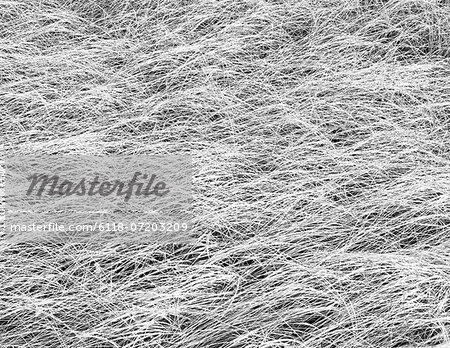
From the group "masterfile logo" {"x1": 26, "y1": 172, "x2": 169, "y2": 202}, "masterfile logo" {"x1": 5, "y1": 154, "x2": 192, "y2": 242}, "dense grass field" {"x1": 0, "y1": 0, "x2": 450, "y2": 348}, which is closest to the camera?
"dense grass field" {"x1": 0, "y1": 0, "x2": 450, "y2": 348}

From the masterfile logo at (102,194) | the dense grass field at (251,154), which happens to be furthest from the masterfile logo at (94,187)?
the dense grass field at (251,154)

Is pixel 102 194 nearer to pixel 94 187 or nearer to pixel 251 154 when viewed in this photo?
pixel 94 187

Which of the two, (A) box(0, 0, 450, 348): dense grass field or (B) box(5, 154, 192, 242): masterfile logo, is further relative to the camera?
(B) box(5, 154, 192, 242): masterfile logo

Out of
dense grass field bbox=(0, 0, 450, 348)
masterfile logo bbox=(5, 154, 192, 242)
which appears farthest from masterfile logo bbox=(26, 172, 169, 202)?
dense grass field bbox=(0, 0, 450, 348)

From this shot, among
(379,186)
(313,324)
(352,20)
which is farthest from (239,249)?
(352,20)

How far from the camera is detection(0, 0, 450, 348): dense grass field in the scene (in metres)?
2.44

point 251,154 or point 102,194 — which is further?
point 251,154

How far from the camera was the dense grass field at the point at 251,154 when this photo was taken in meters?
2.44

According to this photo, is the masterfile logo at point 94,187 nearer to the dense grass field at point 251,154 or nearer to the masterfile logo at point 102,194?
the masterfile logo at point 102,194

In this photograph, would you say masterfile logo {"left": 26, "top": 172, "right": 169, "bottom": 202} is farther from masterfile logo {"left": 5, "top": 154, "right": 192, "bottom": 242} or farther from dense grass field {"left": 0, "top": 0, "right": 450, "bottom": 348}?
dense grass field {"left": 0, "top": 0, "right": 450, "bottom": 348}

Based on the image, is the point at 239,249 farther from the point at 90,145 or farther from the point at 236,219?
the point at 90,145

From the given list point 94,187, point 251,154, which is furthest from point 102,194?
point 251,154

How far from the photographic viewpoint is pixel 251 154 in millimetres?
3096

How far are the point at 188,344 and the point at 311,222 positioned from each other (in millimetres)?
703
